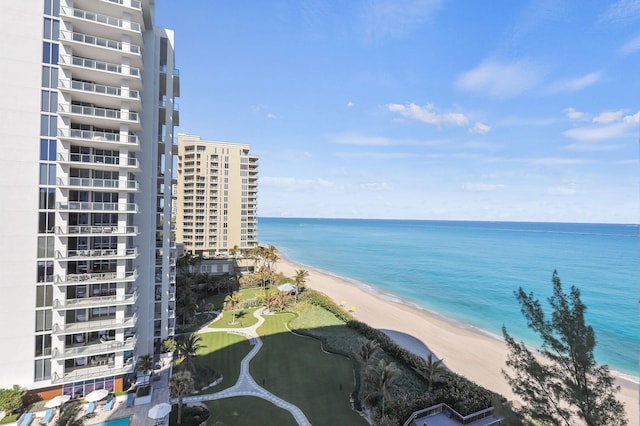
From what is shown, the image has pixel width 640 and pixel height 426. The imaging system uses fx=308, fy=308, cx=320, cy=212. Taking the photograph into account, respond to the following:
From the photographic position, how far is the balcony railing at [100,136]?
22.9 m

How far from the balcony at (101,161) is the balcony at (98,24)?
9.68 m

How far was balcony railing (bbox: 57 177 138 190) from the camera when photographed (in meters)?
23.1

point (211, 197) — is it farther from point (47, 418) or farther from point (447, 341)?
point (447, 341)

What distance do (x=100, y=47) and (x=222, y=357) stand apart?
96.3 ft

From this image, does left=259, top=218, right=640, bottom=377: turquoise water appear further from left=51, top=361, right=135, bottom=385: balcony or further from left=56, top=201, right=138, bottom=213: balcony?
left=56, top=201, right=138, bottom=213: balcony

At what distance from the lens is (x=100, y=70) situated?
23.6 metres

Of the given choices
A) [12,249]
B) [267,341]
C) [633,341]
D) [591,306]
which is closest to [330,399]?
[267,341]

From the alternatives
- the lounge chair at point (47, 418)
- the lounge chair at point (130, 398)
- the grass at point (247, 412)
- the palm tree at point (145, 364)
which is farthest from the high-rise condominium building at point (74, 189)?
the grass at point (247, 412)

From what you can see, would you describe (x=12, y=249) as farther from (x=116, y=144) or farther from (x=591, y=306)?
(x=591, y=306)

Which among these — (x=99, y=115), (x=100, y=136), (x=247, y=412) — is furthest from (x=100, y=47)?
(x=247, y=412)

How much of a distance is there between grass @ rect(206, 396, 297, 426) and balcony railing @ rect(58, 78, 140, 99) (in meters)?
25.2

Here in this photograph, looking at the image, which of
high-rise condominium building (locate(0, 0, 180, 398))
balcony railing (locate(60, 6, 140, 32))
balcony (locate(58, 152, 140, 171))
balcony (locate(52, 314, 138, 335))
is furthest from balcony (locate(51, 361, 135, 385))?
balcony railing (locate(60, 6, 140, 32))

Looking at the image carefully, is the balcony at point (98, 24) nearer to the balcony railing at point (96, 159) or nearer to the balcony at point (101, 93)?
→ the balcony at point (101, 93)

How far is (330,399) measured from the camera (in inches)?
968
